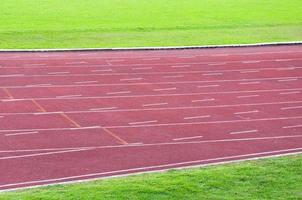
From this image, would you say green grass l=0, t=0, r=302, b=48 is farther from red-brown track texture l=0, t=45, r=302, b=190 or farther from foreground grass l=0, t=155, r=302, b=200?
foreground grass l=0, t=155, r=302, b=200

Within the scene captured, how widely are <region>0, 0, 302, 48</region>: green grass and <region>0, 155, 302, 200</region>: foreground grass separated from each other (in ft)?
42.3

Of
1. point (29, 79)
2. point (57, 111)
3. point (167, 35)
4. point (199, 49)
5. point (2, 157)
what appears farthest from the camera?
point (167, 35)

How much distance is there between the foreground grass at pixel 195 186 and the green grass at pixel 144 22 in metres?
12.9

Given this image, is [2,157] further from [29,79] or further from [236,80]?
[236,80]

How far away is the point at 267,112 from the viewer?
51.2ft

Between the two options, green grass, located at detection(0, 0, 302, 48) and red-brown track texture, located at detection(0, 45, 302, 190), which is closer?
red-brown track texture, located at detection(0, 45, 302, 190)

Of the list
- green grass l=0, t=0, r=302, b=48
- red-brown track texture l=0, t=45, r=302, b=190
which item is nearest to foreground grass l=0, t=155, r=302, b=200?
red-brown track texture l=0, t=45, r=302, b=190

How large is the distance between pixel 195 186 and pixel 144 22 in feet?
61.1

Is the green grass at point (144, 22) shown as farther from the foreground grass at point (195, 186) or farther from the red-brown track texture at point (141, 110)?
the foreground grass at point (195, 186)

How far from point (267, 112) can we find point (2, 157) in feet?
19.6

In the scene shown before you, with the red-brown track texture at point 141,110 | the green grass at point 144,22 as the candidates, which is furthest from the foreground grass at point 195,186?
the green grass at point 144,22

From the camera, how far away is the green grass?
24.3 metres

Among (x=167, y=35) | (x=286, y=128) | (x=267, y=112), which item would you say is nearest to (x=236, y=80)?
(x=267, y=112)

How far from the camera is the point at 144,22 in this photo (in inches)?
Answer: 1107
